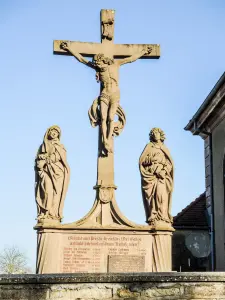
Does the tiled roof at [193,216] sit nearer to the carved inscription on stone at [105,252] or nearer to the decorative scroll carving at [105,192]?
the decorative scroll carving at [105,192]

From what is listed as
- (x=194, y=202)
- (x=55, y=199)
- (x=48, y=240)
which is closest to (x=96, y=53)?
(x=55, y=199)

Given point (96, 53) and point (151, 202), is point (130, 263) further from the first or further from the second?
point (96, 53)

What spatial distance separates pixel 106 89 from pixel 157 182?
2.06 metres

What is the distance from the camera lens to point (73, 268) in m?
8.94

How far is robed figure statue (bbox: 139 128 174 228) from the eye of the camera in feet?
30.3

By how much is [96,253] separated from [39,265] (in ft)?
3.12

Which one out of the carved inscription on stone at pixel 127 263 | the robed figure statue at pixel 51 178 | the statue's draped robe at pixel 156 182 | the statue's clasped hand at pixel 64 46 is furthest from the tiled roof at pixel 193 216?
the robed figure statue at pixel 51 178

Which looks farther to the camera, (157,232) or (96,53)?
(96,53)

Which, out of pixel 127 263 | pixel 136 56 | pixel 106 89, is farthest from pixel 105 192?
pixel 136 56

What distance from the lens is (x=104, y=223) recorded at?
926 centimetres

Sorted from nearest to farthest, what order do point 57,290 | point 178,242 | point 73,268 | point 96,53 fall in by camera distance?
point 57,290 → point 73,268 → point 96,53 → point 178,242

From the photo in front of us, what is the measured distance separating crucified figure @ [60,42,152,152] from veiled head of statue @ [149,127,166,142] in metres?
0.73

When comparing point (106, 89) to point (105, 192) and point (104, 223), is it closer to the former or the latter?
point (105, 192)

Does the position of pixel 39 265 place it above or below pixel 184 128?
below
